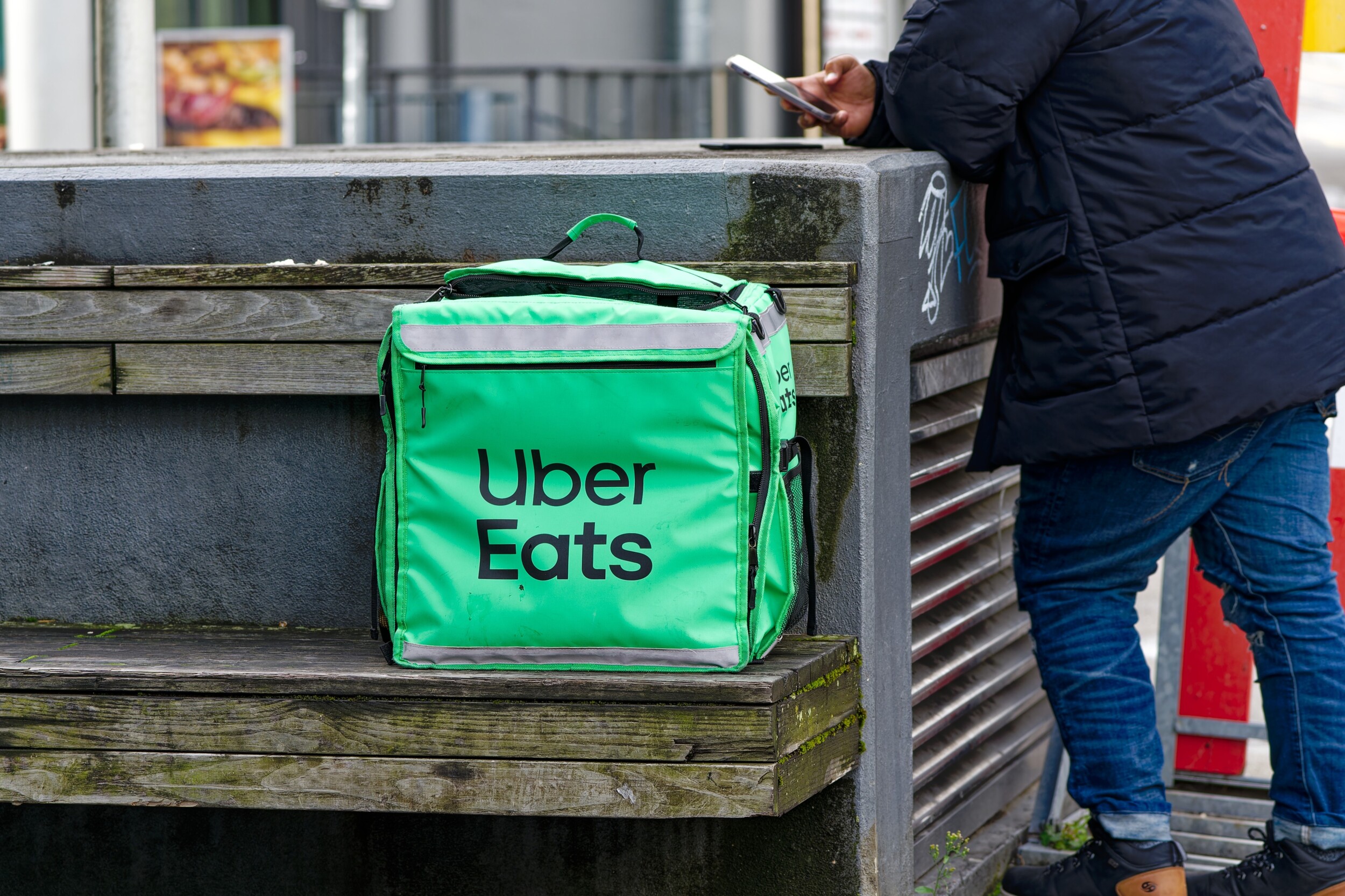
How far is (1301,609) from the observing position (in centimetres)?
283

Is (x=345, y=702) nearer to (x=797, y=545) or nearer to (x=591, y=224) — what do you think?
(x=797, y=545)

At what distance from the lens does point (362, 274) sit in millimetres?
2717

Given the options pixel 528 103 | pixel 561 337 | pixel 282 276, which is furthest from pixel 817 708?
pixel 528 103

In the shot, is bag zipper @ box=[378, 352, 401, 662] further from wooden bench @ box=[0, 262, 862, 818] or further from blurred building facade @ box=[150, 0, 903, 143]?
blurred building facade @ box=[150, 0, 903, 143]

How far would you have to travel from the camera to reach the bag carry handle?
8.59 feet

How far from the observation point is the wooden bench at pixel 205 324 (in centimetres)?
273

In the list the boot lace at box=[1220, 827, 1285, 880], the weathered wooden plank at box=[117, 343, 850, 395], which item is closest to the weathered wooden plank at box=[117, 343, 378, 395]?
the weathered wooden plank at box=[117, 343, 850, 395]

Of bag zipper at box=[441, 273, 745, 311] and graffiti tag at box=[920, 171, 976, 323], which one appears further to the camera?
graffiti tag at box=[920, 171, 976, 323]

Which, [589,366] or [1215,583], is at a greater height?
[589,366]

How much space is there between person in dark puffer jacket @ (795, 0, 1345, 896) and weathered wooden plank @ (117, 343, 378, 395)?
1.04 m

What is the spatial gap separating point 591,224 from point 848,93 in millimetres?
640

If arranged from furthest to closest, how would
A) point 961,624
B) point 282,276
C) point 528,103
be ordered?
1. point 528,103
2. point 961,624
3. point 282,276

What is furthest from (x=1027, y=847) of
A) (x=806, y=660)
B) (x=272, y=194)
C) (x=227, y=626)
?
(x=272, y=194)

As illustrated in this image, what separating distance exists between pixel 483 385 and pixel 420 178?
1.76ft
